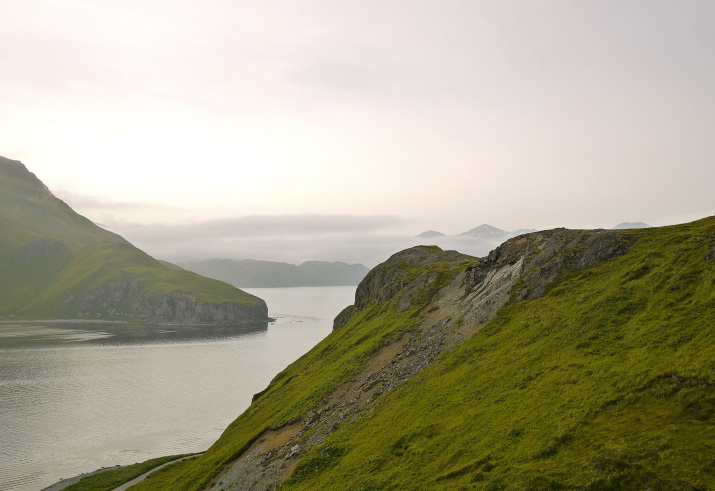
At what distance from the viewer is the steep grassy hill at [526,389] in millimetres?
24750

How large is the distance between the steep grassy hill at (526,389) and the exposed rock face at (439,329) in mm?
251

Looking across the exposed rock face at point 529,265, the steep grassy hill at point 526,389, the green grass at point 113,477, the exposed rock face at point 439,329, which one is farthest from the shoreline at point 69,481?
the exposed rock face at point 529,265

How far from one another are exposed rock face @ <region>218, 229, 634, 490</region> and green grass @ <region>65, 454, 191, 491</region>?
36352mm

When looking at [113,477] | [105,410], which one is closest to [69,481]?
[113,477]

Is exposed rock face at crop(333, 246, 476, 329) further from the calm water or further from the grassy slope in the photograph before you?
the calm water

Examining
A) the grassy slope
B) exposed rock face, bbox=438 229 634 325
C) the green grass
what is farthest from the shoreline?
exposed rock face, bbox=438 229 634 325

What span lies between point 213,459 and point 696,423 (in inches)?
2395

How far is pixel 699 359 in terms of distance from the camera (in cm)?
2717

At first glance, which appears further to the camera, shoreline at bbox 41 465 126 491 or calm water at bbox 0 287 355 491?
calm water at bbox 0 287 355 491

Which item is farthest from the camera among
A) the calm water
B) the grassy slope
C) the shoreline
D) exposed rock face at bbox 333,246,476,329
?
the calm water

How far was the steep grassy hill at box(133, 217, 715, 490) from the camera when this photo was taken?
2475 centimetres

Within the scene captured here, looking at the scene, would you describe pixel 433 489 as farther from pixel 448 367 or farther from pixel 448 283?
pixel 448 283

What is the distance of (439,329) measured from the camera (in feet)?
201

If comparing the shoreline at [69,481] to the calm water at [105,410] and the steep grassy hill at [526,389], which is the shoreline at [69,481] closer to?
the calm water at [105,410]
